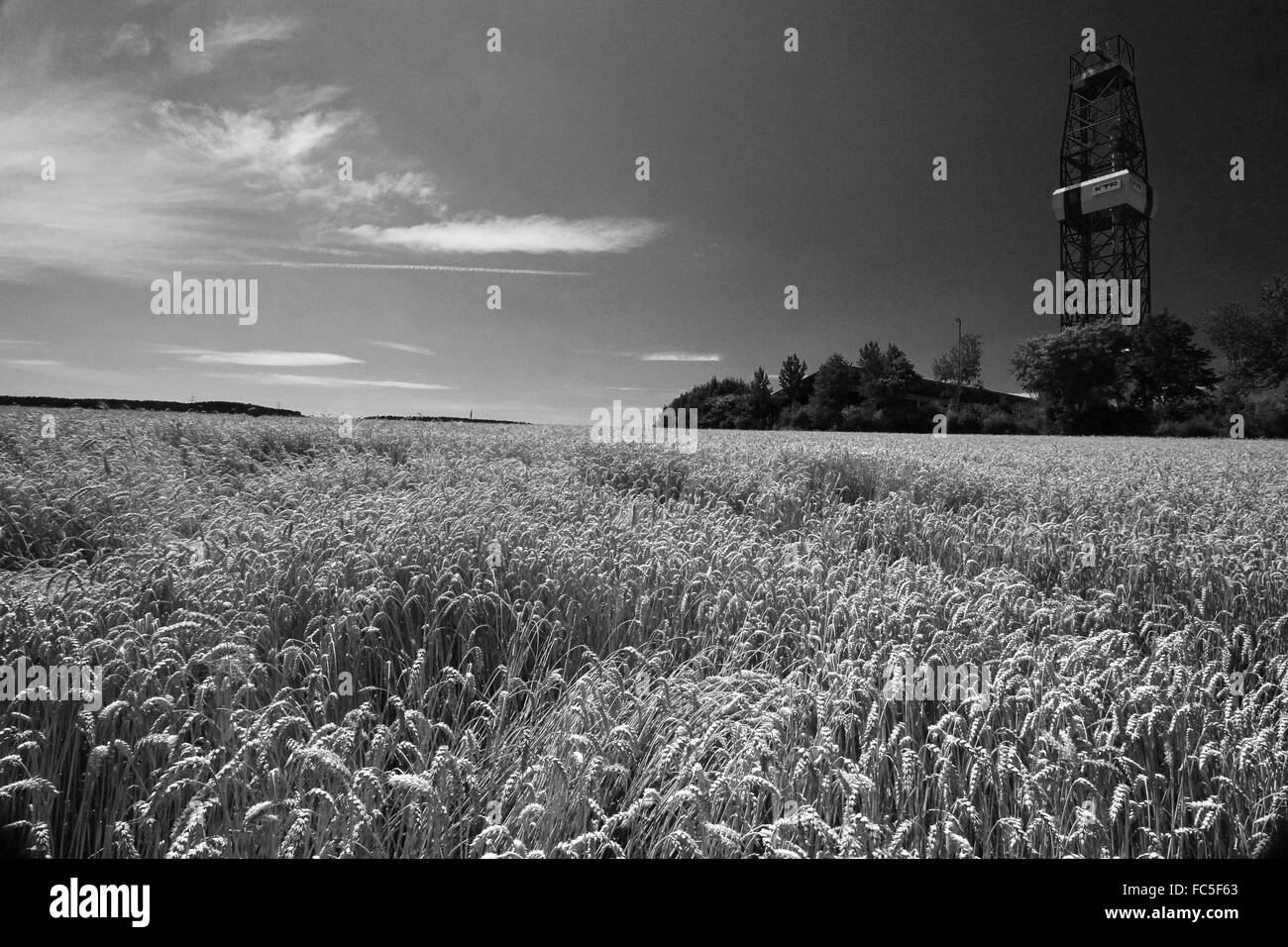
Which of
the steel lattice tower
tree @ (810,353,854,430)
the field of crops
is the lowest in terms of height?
the field of crops

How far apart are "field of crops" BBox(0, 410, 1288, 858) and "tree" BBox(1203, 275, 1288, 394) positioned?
33824 mm

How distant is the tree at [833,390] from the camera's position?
45.2m

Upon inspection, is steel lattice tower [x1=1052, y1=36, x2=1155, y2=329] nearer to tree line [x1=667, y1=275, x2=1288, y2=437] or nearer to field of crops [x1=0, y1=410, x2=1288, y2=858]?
tree line [x1=667, y1=275, x2=1288, y2=437]

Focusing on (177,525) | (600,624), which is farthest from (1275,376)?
(177,525)

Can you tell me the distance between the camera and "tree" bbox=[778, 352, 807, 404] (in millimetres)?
52469

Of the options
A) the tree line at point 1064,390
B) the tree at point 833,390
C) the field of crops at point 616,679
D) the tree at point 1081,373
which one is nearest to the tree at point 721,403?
the tree line at point 1064,390

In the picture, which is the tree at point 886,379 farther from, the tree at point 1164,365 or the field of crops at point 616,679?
the field of crops at point 616,679

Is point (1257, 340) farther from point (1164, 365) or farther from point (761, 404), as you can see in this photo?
point (761, 404)

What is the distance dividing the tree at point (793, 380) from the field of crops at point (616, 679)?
45914 millimetres

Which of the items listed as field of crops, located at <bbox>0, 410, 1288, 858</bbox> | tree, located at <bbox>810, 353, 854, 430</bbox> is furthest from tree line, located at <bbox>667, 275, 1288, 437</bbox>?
field of crops, located at <bbox>0, 410, 1288, 858</bbox>

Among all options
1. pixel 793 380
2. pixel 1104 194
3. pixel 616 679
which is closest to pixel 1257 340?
pixel 1104 194
